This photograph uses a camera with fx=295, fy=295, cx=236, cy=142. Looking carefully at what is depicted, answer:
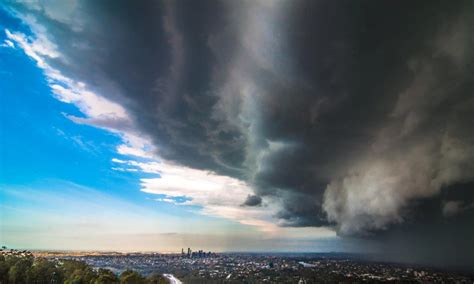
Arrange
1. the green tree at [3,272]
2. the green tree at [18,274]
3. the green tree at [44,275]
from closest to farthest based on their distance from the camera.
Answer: the green tree at [18,274] → the green tree at [3,272] → the green tree at [44,275]

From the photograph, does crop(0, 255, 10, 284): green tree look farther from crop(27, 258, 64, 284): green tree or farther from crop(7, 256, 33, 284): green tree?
crop(27, 258, 64, 284): green tree

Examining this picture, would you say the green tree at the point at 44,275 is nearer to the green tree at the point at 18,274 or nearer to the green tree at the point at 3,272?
the green tree at the point at 18,274

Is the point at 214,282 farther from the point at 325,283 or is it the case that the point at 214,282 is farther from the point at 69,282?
the point at 69,282

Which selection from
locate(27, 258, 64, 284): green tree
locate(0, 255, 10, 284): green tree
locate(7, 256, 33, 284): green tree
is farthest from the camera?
locate(27, 258, 64, 284): green tree

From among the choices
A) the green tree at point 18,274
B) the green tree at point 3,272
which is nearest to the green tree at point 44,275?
the green tree at point 18,274

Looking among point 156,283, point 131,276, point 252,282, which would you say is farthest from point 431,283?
point 131,276

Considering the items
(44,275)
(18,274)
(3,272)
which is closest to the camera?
(18,274)

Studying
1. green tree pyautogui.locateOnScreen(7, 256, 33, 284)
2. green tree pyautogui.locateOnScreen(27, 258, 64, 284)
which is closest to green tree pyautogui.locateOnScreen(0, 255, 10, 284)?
green tree pyautogui.locateOnScreen(7, 256, 33, 284)

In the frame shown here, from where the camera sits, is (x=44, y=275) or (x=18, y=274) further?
(x=44, y=275)

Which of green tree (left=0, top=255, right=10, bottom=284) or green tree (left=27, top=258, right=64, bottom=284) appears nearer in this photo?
green tree (left=0, top=255, right=10, bottom=284)

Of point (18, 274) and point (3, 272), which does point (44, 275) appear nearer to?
point (18, 274)

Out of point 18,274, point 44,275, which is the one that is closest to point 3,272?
point 18,274
